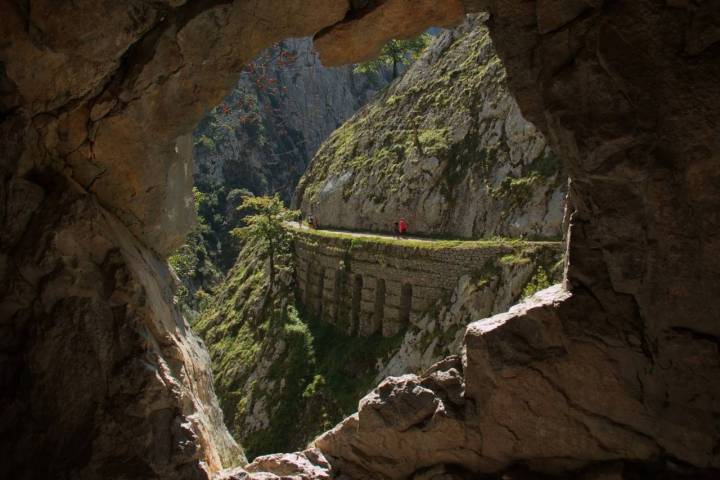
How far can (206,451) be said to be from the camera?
823cm

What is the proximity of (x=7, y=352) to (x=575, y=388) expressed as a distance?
762cm

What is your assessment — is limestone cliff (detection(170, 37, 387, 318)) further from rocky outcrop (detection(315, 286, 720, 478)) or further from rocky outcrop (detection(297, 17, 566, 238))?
rocky outcrop (detection(315, 286, 720, 478))

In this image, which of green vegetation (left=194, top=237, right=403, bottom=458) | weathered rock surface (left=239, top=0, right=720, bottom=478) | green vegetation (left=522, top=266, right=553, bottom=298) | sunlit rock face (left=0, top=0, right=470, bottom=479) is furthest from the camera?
green vegetation (left=194, top=237, right=403, bottom=458)

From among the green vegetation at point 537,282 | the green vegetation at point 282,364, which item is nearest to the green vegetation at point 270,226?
the green vegetation at point 282,364

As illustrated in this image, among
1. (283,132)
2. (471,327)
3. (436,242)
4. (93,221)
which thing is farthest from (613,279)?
(283,132)

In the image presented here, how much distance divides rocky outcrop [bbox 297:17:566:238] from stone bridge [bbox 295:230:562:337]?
3369 mm

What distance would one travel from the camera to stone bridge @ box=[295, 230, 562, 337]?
23.8 meters

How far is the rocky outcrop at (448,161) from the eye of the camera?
27.2m

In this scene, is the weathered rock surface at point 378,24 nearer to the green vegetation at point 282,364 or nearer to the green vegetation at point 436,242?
the green vegetation at point 436,242

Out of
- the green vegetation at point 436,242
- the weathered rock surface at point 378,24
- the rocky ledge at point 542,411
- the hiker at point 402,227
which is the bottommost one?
the rocky ledge at point 542,411

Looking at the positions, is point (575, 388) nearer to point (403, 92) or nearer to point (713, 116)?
point (713, 116)

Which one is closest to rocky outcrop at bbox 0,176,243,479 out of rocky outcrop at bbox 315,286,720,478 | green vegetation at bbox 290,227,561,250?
rocky outcrop at bbox 315,286,720,478

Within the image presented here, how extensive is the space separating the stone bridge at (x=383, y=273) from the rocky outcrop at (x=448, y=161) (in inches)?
133

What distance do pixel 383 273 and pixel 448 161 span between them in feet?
28.9
